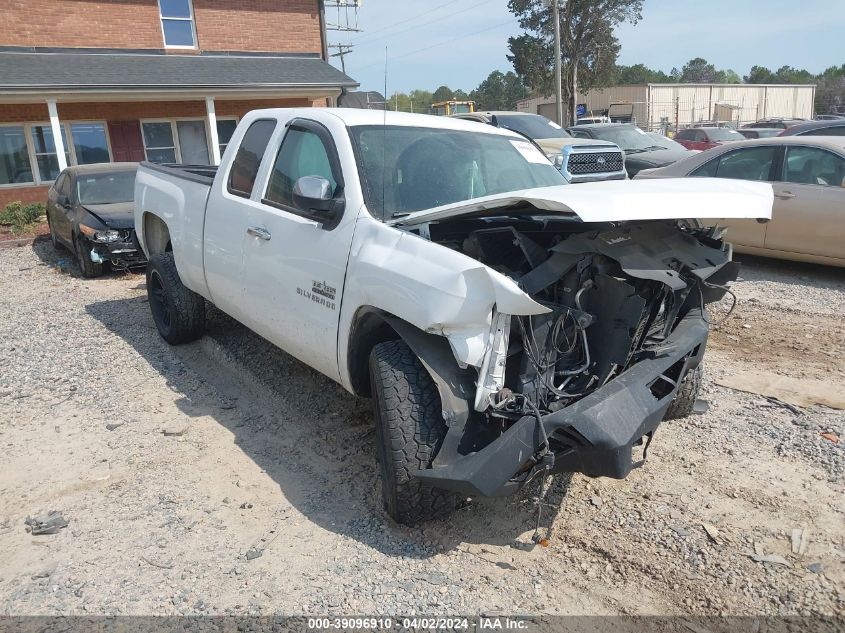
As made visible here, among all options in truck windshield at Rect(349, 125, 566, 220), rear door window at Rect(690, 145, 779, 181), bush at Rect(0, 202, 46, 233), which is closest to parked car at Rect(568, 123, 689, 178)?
rear door window at Rect(690, 145, 779, 181)

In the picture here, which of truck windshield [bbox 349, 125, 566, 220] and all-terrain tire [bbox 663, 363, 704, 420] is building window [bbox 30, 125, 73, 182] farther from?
all-terrain tire [bbox 663, 363, 704, 420]

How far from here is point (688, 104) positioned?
45250mm

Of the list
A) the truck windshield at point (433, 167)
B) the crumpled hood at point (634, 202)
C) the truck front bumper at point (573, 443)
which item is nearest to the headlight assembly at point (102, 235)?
the truck windshield at point (433, 167)

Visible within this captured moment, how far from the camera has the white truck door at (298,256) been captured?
378 cm

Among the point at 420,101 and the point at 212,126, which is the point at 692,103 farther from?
the point at 420,101

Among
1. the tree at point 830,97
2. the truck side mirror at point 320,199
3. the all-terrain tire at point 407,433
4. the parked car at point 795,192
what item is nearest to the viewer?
the all-terrain tire at point 407,433

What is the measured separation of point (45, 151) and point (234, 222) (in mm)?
15717

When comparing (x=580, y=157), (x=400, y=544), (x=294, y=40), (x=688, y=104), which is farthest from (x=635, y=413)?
(x=688, y=104)

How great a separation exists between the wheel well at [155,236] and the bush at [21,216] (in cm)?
988

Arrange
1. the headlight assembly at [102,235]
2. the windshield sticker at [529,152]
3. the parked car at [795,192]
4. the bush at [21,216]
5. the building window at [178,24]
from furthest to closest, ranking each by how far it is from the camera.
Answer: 1. the building window at [178,24]
2. the bush at [21,216]
3. the headlight assembly at [102,235]
4. the parked car at [795,192]
5. the windshield sticker at [529,152]

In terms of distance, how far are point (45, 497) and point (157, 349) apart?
256cm

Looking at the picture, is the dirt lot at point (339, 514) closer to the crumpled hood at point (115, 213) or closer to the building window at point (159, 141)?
the crumpled hood at point (115, 213)

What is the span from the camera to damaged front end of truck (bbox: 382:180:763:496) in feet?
9.52

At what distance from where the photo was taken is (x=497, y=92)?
96938 millimetres
